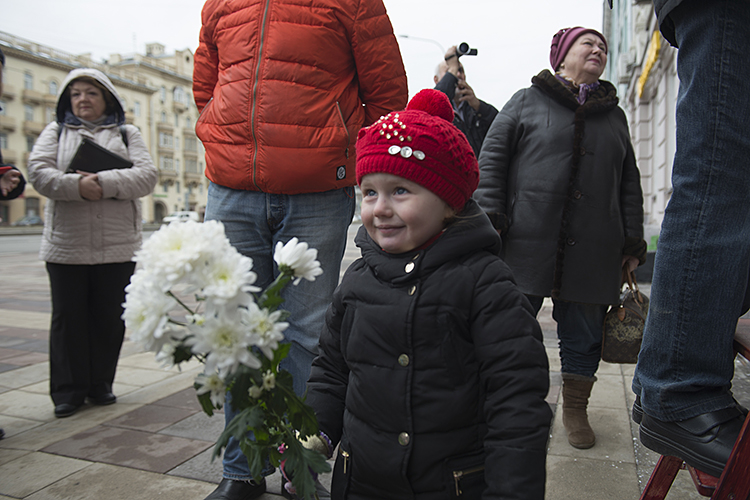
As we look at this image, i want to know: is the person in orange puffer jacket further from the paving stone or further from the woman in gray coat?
the woman in gray coat

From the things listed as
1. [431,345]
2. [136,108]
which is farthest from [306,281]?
[136,108]

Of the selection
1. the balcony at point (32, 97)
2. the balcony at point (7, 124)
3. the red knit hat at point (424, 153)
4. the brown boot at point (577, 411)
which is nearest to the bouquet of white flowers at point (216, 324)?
the red knit hat at point (424, 153)

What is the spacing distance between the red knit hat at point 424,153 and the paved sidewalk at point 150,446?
1046 millimetres

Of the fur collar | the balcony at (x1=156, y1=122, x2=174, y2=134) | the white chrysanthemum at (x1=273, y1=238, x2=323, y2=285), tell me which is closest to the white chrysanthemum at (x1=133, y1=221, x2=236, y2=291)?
the white chrysanthemum at (x1=273, y1=238, x2=323, y2=285)

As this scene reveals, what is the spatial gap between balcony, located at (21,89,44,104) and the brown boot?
5250cm

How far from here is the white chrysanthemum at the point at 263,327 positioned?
81 cm

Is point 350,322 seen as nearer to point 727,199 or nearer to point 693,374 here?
point 693,374

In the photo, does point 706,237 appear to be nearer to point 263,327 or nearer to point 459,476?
point 459,476

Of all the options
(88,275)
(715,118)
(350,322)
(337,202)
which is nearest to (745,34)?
(715,118)

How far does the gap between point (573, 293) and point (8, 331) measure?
5.06m

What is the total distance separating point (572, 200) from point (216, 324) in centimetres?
221

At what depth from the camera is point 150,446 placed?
2611 millimetres

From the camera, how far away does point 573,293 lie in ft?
8.54

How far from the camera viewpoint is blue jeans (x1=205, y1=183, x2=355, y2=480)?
7.04ft
